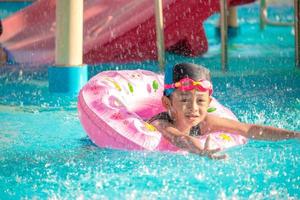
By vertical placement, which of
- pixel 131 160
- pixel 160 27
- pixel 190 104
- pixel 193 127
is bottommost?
pixel 131 160

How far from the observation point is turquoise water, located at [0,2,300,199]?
338cm

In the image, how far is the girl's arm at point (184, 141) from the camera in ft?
12.0

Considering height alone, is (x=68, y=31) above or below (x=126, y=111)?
above

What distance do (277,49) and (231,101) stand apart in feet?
9.34

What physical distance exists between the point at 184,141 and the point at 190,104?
24 centimetres

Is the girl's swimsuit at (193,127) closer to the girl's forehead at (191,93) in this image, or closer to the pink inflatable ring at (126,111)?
the pink inflatable ring at (126,111)

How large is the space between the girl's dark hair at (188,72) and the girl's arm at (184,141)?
0.81 ft

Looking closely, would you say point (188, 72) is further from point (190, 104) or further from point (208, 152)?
point (208, 152)

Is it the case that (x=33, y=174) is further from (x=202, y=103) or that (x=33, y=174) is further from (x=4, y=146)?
(x=202, y=103)

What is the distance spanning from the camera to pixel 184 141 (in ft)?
12.6

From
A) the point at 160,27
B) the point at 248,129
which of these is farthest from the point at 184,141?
the point at 160,27

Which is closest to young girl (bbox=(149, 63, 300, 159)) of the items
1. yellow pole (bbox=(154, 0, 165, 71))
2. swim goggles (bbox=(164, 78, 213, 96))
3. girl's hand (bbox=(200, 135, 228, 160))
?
swim goggles (bbox=(164, 78, 213, 96))

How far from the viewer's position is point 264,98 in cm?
548

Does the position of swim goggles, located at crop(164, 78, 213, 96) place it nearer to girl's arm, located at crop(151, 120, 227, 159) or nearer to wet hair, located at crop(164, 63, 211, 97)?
wet hair, located at crop(164, 63, 211, 97)
